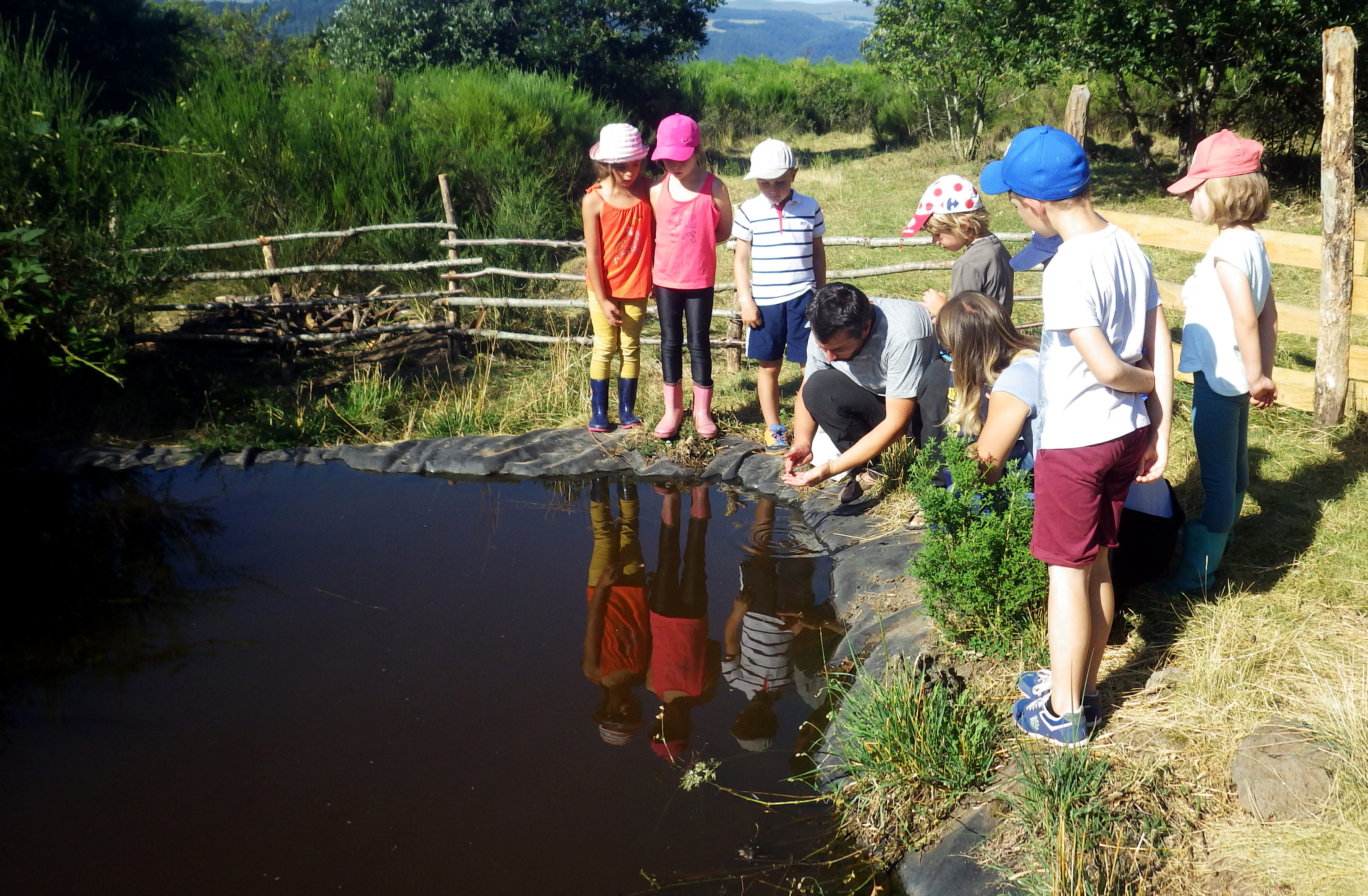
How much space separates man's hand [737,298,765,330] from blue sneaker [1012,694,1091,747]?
239 cm

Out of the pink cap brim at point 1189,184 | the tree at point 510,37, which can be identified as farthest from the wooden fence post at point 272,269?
the tree at point 510,37

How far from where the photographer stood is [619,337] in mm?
5074

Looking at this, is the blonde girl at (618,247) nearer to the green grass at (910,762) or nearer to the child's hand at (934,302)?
the child's hand at (934,302)

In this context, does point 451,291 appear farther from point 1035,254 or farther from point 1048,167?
point 1048,167

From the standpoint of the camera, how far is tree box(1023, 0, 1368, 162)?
918cm

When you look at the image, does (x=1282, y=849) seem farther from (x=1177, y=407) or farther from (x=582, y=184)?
(x=582, y=184)

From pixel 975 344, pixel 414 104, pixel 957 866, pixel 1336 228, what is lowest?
pixel 957 866

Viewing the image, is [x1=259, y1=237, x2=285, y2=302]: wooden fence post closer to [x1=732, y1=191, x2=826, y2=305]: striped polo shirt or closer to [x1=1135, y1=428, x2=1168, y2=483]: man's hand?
[x1=732, y1=191, x2=826, y2=305]: striped polo shirt

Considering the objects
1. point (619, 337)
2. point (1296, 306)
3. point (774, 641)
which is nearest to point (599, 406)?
point (619, 337)

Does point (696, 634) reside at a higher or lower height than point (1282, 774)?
lower

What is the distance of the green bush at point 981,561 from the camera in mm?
2961

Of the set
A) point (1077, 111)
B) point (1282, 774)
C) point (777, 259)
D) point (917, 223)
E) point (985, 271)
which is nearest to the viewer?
point (1282, 774)

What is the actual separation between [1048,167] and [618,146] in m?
2.75

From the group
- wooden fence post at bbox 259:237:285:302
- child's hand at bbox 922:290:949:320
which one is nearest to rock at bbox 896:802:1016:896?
child's hand at bbox 922:290:949:320
